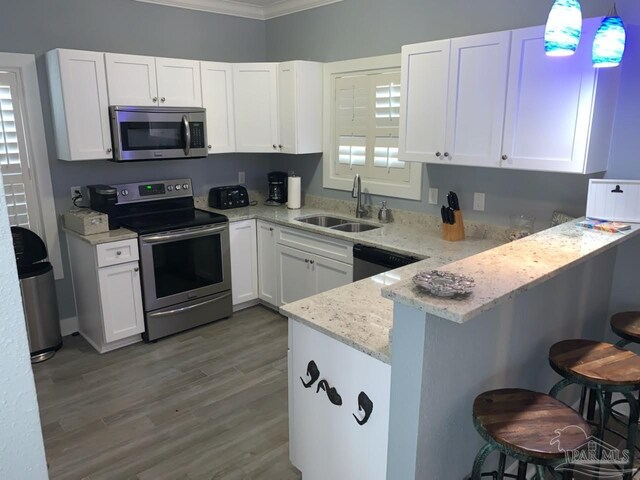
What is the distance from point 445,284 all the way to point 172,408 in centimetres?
207

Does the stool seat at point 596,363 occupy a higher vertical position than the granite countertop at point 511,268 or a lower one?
lower

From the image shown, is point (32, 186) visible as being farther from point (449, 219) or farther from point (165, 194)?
point (449, 219)

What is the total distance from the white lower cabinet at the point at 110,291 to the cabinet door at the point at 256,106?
4.68 feet

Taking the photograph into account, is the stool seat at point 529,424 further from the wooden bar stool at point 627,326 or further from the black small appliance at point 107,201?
the black small appliance at point 107,201

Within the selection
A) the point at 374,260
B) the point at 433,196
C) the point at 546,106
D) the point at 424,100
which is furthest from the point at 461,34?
the point at 374,260

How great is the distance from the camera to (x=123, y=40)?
149 inches

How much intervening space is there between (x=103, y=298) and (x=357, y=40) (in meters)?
2.78

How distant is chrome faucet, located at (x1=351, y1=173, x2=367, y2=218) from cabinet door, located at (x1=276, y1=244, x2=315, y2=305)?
0.60 metres

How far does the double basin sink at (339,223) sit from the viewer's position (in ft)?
12.6

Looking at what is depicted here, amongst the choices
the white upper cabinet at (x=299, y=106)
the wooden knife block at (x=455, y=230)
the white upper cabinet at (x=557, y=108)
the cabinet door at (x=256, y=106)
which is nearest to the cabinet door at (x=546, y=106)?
the white upper cabinet at (x=557, y=108)

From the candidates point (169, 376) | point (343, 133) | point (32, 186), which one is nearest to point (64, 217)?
point (32, 186)

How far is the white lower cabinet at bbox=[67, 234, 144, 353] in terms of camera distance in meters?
3.32

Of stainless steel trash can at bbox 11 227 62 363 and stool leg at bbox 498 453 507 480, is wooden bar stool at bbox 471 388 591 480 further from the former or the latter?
stainless steel trash can at bbox 11 227 62 363

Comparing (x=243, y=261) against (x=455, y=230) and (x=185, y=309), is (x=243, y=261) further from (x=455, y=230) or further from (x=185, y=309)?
(x=455, y=230)
